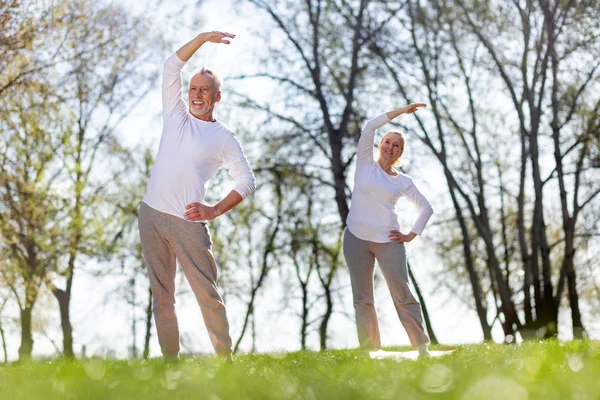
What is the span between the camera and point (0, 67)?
13023 millimetres

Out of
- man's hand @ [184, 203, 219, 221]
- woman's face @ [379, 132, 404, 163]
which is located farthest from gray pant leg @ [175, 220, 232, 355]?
woman's face @ [379, 132, 404, 163]

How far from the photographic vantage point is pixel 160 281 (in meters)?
6.15

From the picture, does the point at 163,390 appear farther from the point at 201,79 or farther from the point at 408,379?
the point at 201,79

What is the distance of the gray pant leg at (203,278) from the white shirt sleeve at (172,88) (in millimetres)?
879

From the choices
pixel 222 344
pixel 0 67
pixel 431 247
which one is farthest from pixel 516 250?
pixel 222 344

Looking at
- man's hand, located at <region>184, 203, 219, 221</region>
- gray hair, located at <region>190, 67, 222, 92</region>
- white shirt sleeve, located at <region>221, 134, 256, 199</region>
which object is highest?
gray hair, located at <region>190, 67, 222, 92</region>

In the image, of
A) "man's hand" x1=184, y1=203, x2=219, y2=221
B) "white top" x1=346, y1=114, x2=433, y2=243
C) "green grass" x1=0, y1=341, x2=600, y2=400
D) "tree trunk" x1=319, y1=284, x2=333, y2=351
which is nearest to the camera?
"green grass" x1=0, y1=341, x2=600, y2=400

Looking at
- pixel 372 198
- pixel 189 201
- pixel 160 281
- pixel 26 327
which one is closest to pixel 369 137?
pixel 372 198

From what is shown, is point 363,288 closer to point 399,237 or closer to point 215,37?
point 399,237

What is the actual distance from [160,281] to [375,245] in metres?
2.42

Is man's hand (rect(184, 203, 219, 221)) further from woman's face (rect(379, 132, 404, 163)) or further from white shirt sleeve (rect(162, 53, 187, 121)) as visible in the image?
woman's face (rect(379, 132, 404, 163))

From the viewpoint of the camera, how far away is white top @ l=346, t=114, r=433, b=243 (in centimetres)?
780

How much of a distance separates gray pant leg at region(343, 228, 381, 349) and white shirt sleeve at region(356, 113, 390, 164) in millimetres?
751

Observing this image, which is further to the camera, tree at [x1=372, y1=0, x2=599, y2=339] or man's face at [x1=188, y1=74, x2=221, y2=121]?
tree at [x1=372, y1=0, x2=599, y2=339]
